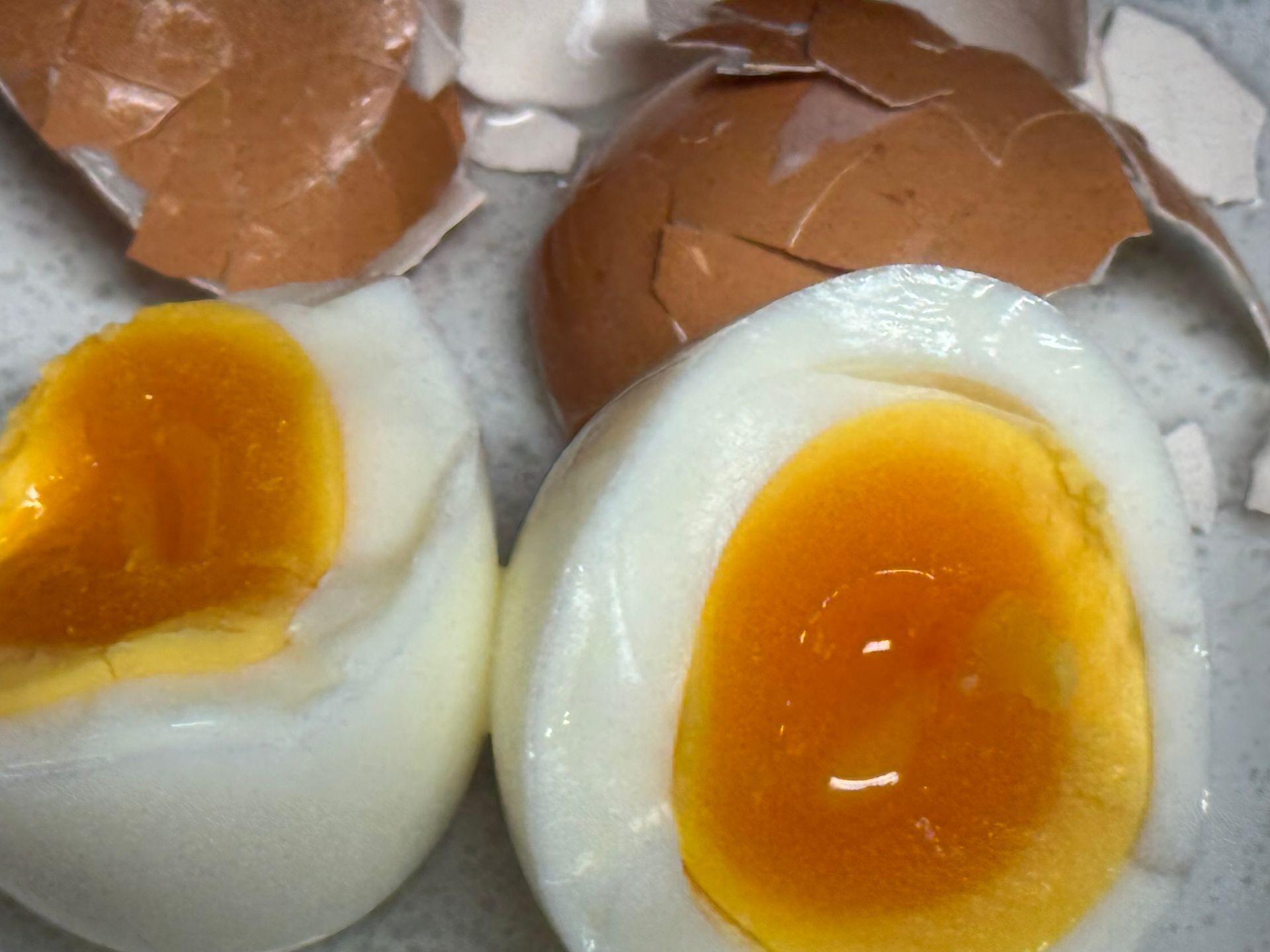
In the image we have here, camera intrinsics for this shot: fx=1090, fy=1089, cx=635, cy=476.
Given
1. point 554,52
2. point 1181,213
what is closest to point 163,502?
point 554,52

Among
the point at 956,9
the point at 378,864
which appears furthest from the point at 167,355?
the point at 956,9

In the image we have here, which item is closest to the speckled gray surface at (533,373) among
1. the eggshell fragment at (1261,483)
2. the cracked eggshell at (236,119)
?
the eggshell fragment at (1261,483)

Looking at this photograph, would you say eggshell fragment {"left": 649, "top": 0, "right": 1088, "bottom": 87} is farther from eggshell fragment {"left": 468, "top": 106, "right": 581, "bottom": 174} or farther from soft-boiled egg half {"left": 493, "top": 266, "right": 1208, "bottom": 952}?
soft-boiled egg half {"left": 493, "top": 266, "right": 1208, "bottom": 952}

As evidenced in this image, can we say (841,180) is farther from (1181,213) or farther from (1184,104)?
(1184,104)

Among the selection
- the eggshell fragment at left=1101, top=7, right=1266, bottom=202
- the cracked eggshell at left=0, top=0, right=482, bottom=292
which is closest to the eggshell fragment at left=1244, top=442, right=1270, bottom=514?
the eggshell fragment at left=1101, top=7, right=1266, bottom=202

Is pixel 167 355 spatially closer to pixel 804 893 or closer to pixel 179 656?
pixel 179 656

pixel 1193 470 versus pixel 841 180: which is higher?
pixel 841 180

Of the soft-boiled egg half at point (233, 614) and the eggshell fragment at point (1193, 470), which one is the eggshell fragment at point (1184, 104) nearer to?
the eggshell fragment at point (1193, 470)
